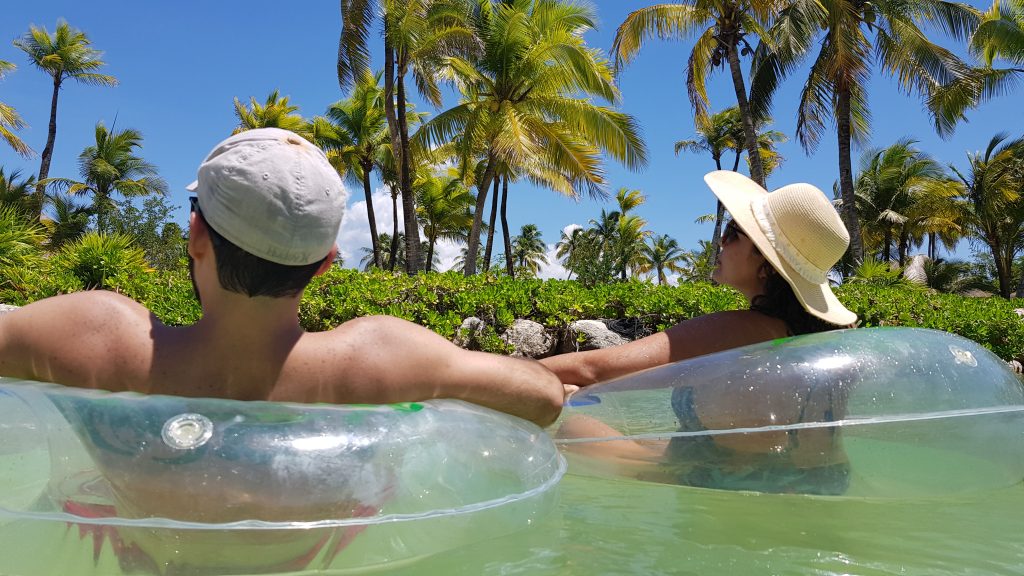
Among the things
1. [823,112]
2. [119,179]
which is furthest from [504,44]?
[119,179]

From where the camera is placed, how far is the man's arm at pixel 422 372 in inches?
60.4

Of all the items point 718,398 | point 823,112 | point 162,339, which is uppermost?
point 823,112

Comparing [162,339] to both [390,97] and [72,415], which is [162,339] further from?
[390,97]

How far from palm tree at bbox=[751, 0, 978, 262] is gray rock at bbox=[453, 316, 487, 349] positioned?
11431mm

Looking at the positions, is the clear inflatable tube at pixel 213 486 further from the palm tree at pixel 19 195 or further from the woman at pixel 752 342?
the palm tree at pixel 19 195

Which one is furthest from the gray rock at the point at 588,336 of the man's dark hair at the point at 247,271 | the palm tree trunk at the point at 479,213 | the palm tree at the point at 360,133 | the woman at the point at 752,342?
the palm tree at the point at 360,133

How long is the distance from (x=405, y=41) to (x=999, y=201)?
21.8m

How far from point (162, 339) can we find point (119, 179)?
34884 millimetres

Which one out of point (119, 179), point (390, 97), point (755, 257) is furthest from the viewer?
point (119, 179)

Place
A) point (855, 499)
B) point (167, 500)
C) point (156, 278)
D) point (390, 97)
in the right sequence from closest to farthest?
point (167, 500), point (855, 499), point (156, 278), point (390, 97)

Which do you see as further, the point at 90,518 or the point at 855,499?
the point at 855,499

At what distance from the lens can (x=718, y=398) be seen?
2184mm

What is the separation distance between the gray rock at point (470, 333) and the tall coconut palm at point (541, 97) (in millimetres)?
8782

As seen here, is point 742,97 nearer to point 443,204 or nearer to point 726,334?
point 726,334
